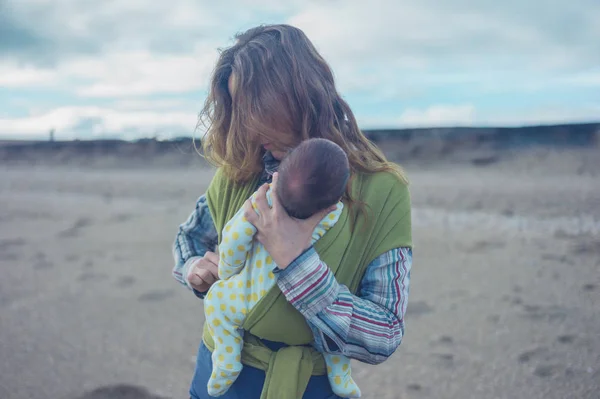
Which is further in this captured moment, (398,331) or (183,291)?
(183,291)

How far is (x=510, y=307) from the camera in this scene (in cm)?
433

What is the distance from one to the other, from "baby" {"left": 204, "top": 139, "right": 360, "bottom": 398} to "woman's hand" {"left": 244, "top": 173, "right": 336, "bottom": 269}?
0.03 meters

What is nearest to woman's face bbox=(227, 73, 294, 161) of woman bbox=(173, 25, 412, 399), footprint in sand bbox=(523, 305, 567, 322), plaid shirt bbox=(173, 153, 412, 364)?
woman bbox=(173, 25, 412, 399)

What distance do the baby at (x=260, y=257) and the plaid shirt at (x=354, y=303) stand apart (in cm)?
9

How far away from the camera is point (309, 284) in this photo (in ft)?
3.84

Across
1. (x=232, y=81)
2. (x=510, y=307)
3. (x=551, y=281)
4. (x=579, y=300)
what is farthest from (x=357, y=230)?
(x=551, y=281)

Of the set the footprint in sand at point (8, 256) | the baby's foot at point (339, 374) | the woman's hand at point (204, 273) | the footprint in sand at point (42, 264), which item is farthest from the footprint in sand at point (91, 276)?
the baby's foot at point (339, 374)

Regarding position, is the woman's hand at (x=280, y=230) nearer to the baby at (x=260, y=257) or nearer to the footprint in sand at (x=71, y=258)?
the baby at (x=260, y=257)

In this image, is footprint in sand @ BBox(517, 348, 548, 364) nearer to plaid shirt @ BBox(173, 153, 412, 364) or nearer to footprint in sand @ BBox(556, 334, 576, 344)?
footprint in sand @ BBox(556, 334, 576, 344)

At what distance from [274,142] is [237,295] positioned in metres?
0.38

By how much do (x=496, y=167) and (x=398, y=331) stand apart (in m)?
12.6

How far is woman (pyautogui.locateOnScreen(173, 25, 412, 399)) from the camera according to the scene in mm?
1215

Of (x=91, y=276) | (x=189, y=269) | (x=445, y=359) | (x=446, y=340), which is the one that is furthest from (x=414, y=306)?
(x=189, y=269)

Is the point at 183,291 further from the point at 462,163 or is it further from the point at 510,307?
the point at 462,163
